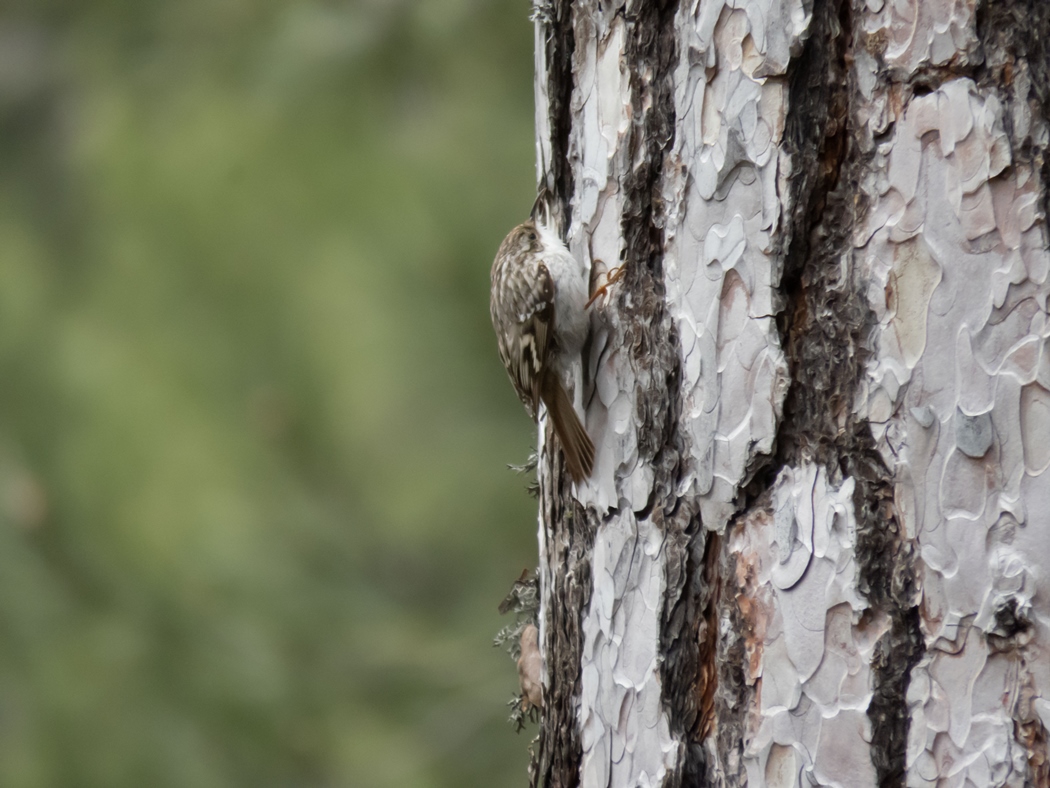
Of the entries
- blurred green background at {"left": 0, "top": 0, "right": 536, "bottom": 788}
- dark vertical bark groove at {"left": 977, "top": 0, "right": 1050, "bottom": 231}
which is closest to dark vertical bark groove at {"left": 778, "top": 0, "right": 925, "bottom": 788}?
dark vertical bark groove at {"left": 977, "top": 0, "right": 1050, "bottom": 231}

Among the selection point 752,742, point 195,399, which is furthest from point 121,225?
point 752,742

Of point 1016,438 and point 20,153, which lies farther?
point 20,153

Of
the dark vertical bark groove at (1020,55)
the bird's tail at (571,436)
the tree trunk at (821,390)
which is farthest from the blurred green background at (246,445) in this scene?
the dark vertical bark groove at (1020,55)

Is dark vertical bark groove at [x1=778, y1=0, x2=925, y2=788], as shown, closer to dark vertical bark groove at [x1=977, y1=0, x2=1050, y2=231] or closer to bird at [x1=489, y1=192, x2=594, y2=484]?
dark vertical bark groove at [x1=977, y1=0, x2=1050, y2=231]

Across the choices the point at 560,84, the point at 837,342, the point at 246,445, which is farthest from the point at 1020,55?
the point at 246,445

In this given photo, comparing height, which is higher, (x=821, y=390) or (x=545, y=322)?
(x=545, y=322)

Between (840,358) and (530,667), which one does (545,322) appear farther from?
(840,358)

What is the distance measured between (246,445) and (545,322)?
153 centimetres

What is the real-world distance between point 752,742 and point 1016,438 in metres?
0.35

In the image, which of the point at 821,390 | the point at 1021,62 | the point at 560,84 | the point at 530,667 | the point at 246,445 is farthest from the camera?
the point at 246,445

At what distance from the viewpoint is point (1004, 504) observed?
80 cm

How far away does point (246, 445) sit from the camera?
8.83 ft

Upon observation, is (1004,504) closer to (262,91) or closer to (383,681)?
(262,91)

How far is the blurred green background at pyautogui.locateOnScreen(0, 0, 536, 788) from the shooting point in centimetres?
248
